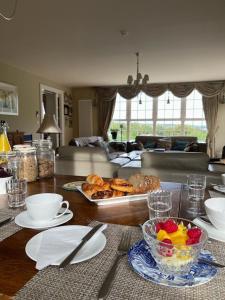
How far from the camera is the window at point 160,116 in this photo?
25.5 feet

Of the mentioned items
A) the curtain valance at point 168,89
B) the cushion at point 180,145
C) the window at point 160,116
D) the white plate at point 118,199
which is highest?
the curtain valance at point 168,89

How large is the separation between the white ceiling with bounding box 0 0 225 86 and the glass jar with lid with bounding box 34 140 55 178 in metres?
1.84

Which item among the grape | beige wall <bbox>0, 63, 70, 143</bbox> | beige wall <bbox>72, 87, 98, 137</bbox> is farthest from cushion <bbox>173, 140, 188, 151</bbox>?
the grape

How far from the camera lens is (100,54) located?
444 cm

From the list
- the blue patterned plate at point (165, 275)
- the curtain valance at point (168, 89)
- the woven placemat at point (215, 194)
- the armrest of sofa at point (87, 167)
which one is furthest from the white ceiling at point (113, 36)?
the blue patterned plate at point (165, 275)

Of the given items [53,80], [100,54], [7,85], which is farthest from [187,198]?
[53,80]

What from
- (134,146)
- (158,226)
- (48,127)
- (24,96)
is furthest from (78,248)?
(134,146)

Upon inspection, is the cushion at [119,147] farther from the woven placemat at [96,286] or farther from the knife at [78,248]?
the woven placemat at [96,286]

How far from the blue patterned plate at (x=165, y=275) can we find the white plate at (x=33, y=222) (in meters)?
0.30

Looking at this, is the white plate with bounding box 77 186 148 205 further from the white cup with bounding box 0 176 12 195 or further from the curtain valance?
the curtain valance

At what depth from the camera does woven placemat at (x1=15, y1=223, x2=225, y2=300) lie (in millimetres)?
496

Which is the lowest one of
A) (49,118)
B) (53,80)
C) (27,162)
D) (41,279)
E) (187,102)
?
(41,279)

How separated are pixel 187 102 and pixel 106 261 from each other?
7.76m

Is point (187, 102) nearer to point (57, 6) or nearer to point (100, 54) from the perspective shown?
point (100, 54)
